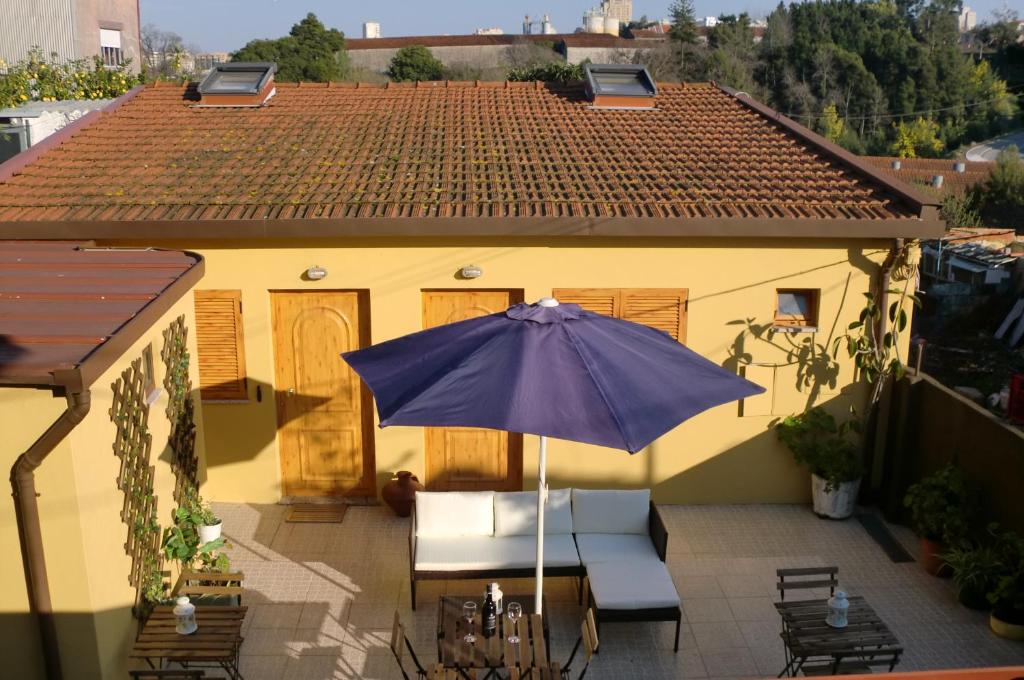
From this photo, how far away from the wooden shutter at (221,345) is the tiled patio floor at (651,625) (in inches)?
54.6

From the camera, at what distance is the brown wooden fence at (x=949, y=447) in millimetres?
7852

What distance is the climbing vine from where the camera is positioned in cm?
646

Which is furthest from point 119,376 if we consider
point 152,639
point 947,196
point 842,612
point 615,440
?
point 947,196

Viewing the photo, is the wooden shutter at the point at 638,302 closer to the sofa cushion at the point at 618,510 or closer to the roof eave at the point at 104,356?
the sofa cushion at the point at 618,510

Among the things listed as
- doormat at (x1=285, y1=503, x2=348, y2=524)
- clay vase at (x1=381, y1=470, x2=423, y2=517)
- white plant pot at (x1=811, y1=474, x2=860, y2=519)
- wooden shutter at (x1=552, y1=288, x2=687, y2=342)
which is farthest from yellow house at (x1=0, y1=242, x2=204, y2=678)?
white plant pot at (x1=811, y1=474, x2=860, y2=519)

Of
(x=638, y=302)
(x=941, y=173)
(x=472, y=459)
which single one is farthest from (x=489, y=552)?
(x=941, y=173)

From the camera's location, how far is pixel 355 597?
26.7 ft

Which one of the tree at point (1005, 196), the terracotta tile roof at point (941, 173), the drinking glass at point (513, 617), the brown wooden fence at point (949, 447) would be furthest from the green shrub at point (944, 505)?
the tree at point (1005, 196)

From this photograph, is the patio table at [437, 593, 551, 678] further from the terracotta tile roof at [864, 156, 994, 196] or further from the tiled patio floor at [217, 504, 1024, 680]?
the terracotta tile roof at [864, 156, 994, 196]

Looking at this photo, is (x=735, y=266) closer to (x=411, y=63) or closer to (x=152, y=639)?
(x=152, y=639)

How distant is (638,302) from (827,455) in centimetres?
265

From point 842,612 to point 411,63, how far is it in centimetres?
4905

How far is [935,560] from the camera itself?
8.54 meters

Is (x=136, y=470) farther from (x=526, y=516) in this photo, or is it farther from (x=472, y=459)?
(x=472, y=459)
